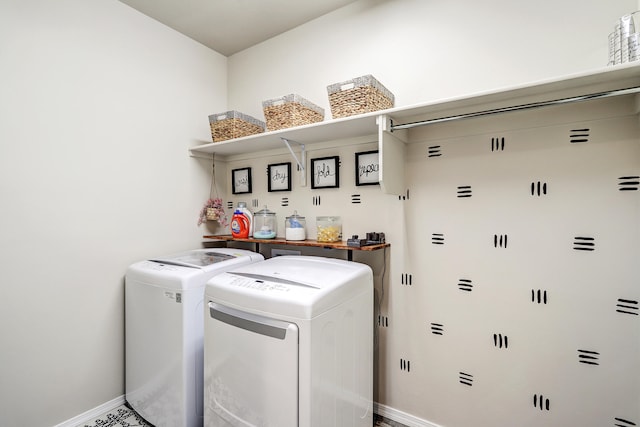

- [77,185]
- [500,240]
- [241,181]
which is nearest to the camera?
[500,240]

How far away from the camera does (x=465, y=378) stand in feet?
5.44

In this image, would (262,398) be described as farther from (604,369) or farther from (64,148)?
(64,148)

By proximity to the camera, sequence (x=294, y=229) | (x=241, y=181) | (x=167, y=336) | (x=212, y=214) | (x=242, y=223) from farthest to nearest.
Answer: (x=241, y=181) < (x=212, y=214) < (x=242, y=223) < (x=294, y=229) < (x=167, y=336)

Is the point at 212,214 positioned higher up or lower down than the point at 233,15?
lower down

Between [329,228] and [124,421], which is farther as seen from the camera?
[329,228]

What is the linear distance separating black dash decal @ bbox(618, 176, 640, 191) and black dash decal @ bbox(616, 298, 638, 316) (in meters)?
0.48

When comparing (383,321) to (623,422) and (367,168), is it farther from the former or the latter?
(623,422)

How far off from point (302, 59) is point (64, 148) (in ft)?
5.37

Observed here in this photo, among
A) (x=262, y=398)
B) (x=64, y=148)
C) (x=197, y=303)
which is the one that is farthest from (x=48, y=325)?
(x=262, y=398)

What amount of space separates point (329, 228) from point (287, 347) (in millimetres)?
896

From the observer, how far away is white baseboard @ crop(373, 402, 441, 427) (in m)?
1.78

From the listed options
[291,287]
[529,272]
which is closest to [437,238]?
[529,272]

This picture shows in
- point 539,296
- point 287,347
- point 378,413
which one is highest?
point 539,296

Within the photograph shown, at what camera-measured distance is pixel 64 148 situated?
1774 millimetres
